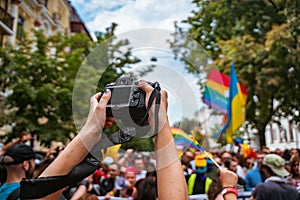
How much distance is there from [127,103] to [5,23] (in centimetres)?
1811

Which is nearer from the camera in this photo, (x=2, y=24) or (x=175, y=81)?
(x=175, y=81)

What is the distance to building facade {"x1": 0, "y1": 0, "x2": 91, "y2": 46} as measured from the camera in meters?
17.5

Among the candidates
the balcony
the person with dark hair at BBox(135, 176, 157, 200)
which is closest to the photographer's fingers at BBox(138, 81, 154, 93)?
the person with dark hair at BBox(135, 176, 157, 200)

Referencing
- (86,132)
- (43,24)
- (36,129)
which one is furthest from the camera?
(43,24)

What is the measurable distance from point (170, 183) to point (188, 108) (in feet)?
1.10

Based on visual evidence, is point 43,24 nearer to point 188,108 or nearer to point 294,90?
point 294,90

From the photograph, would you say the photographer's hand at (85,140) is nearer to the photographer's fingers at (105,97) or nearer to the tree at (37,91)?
the photographer's fingers at (105,97)

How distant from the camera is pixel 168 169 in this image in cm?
116

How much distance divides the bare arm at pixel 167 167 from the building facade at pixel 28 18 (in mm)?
12957

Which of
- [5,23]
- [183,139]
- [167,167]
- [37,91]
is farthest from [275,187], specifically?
[5,23]

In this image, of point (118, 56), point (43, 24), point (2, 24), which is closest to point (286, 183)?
point (118, 56)

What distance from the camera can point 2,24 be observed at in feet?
55.4

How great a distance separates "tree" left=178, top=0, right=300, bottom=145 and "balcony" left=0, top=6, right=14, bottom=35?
10007 millimetres

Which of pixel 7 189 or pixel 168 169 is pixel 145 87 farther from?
pixel 7 189
